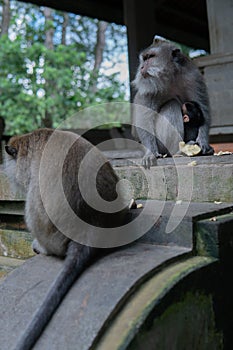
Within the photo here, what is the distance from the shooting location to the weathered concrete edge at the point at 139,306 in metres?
1.83

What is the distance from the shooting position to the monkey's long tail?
1977 mm

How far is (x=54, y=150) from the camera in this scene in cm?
244

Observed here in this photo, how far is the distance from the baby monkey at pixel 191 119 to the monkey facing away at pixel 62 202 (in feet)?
5.37

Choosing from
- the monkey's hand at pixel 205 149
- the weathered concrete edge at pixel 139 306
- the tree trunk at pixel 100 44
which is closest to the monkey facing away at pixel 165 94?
the monkey's hand at pixel 205 149

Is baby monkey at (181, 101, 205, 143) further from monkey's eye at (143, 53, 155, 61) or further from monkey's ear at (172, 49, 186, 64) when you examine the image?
monkey's eye at (143, 53, 155, 61)

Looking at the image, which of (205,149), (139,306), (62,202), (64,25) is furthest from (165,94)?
(64,25)

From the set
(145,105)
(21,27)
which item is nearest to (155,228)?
(145,105)

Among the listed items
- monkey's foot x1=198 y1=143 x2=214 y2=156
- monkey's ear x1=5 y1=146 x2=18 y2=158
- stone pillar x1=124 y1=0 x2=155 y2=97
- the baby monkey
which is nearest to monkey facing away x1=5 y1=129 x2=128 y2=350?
monkey's ear x1=5 y1=146 x2=18 y2=158

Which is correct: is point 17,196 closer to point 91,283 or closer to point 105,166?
point 105,166

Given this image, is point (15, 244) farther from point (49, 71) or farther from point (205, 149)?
point (49, 71)

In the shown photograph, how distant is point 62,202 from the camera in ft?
7.47

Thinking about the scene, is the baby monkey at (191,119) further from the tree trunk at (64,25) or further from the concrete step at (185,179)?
the tree trunk at (64,25)

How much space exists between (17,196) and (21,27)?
1622cm

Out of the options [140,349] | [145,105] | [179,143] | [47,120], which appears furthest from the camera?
[47,120]
